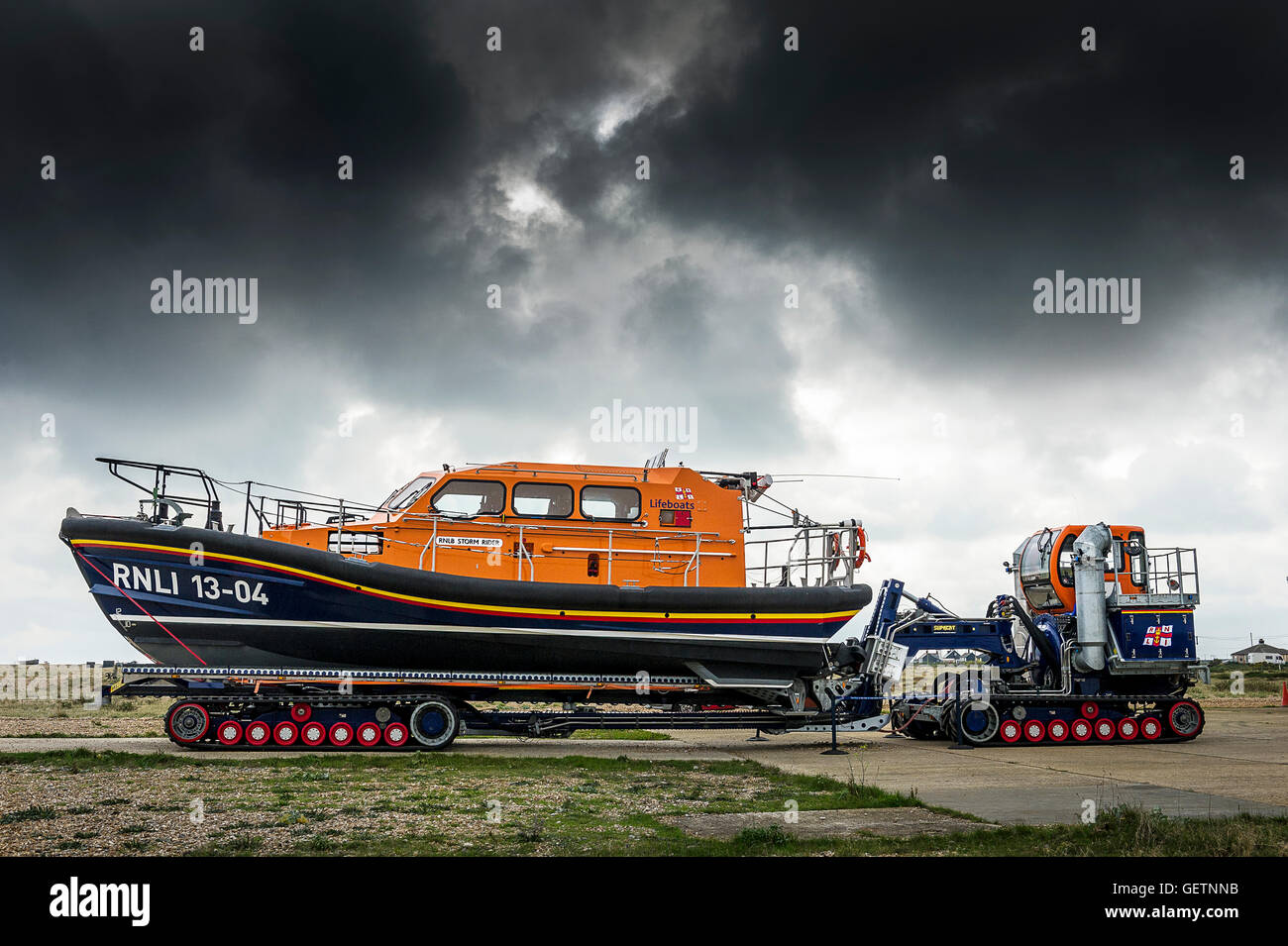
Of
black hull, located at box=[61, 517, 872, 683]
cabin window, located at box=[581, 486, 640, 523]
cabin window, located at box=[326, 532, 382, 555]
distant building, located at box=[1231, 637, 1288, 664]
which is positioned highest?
cabin window, located at box=[581, 486, 640, 523]

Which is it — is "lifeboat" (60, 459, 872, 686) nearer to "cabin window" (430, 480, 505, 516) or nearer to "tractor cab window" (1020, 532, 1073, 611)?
"cabin window" (430, 480, 505, 516)

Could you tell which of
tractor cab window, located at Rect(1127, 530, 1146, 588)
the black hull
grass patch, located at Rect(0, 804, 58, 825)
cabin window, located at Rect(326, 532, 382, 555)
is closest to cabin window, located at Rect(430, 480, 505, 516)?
cabin window, located at Rect(326, 532, 382, 555)

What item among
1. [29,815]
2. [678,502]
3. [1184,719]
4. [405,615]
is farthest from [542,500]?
[1184,719]

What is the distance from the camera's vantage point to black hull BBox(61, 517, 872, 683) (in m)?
12.4

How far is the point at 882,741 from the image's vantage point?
1602 cm

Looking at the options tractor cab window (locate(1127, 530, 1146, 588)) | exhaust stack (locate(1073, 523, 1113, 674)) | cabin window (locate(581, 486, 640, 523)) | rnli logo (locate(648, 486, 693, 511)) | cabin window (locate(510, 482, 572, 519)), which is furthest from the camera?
tractor cab window (locate(1127, 530, 1146, 588))

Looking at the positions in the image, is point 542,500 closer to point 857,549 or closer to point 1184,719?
point 857,549

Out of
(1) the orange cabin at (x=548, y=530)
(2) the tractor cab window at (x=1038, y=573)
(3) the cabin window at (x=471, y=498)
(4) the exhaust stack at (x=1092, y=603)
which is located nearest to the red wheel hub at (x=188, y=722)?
(1) the orange cabin at (x=548, y=530)

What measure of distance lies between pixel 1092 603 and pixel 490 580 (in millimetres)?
10271

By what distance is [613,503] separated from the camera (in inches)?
551

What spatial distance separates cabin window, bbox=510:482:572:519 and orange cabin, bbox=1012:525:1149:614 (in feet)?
29.6
